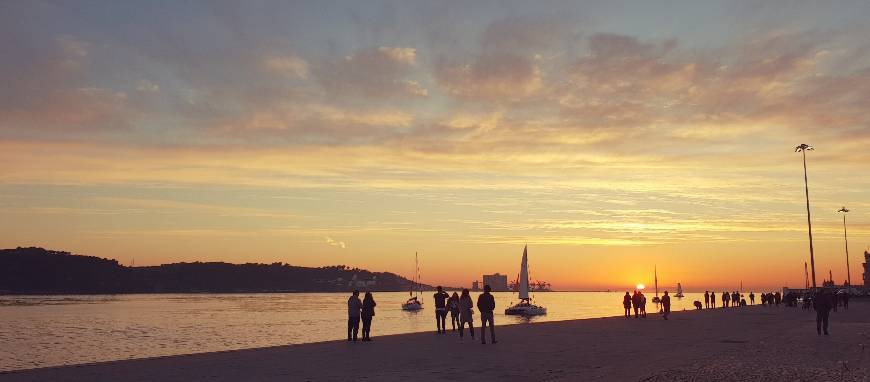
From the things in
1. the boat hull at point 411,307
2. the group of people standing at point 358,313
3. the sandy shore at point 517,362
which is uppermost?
the group of people standing at point 358,313

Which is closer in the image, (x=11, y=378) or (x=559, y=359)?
(x=11, y=378)

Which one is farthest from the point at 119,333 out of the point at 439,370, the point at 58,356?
the point at 439,370

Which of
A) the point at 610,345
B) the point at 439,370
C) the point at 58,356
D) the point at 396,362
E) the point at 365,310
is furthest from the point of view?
the point at 58,356

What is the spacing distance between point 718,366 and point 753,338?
40.1 ft

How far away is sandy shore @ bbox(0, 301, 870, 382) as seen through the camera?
51.0 feet

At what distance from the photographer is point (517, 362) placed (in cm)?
1834

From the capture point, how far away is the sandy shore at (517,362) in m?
15.5

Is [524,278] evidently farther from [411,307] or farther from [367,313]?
[367,313]

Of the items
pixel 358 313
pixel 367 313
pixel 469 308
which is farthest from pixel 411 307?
pixel 469 308

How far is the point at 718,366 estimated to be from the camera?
17297 mm

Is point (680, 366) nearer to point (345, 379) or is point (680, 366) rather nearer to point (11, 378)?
point (345, 379)

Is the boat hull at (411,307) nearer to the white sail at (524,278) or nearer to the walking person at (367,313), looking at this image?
the white sail at (524,278)

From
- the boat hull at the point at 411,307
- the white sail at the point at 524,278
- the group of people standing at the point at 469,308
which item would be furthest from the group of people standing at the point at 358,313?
the boat hull at the point at 411,307

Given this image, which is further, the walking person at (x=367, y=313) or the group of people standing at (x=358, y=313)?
the walking person at (x=367, y=313)
